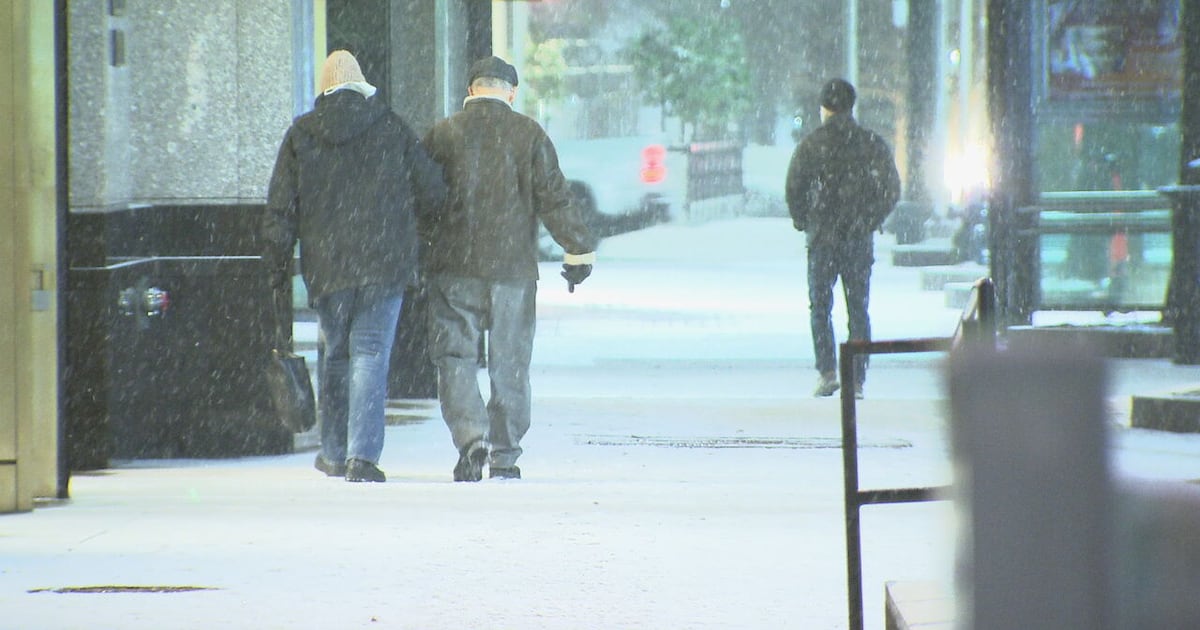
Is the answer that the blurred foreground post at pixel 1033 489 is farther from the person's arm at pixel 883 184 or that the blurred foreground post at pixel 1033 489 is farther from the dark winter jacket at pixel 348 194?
the person's arm at pixel 883 184

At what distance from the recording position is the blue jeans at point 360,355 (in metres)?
7.54

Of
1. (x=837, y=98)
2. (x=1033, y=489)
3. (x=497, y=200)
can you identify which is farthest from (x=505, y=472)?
(x=1033, y=489)

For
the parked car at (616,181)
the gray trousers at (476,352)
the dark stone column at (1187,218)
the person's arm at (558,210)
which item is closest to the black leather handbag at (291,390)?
the gray trousers at (476,352)

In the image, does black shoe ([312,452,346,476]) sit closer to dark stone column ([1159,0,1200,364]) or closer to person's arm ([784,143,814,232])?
person's arm ([784,143,814,232])

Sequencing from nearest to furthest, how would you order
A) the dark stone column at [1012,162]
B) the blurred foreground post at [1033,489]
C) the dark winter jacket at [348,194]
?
1. the blurred foreground post at [1033,489]
2. the dark winter jacket at [348,194]
3. the dark stone column at [1012,162]

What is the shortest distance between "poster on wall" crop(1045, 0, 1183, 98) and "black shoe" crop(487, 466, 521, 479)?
6206 millimetres

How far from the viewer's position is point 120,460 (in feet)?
27.5

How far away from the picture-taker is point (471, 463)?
7.60 metres

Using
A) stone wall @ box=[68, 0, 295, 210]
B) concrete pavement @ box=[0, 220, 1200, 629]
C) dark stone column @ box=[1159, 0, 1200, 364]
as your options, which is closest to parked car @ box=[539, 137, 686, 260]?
dark stone column @ box=[1159, 0, 1200, 364]

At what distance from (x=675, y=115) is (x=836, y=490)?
2760 centimetres

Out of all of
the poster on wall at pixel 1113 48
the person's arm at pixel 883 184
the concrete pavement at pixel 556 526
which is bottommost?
the concrete pavement at pixel 556 526

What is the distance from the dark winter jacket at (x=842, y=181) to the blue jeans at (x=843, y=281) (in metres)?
0.07

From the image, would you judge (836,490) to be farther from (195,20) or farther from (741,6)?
(741,6)

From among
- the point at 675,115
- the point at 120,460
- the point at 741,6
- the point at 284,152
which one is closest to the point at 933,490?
the point at 284,152
